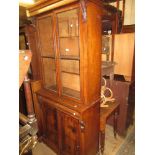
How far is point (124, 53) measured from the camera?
2.38 meters

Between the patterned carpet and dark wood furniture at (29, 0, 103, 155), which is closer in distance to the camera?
dark wood furniture at (29, 0, 103, 155)

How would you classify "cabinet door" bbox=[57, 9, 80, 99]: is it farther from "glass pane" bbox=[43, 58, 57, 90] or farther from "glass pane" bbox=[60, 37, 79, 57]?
"glass pane" bbox=[43, 58, 57, 90]

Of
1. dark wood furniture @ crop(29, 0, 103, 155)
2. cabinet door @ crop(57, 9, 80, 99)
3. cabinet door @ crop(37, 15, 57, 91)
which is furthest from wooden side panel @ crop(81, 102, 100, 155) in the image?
cabinet door @ crop(37, 15, 57, 91)

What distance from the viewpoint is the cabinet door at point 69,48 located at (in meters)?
1.76

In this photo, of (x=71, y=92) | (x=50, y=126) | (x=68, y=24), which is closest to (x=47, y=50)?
(x=68, y=24)

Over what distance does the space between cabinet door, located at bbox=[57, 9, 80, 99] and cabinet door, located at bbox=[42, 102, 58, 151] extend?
383 mm

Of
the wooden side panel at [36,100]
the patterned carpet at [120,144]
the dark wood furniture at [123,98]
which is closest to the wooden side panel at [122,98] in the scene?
the dark wood furniture at [123,98]

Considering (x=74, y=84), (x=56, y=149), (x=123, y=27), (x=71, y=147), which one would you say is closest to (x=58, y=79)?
(x=74, y=84)

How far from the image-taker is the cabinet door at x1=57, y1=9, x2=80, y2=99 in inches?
69.5

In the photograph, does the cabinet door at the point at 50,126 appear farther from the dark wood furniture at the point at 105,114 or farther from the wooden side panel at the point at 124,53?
the wooden side panel at the point at 124,53

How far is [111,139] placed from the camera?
2.54 m

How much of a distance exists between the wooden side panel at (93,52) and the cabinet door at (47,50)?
0.63 m
